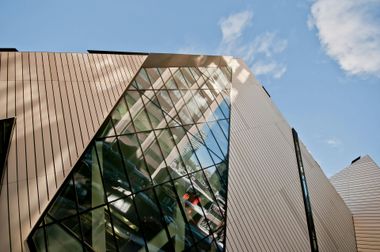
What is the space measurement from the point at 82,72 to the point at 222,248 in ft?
26.8

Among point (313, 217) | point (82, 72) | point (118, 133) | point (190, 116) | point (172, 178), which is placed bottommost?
point (313, 217)

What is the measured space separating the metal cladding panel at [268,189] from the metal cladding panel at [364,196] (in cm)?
87

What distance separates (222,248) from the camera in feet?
30.1

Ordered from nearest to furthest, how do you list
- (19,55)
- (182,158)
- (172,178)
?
1. (19,55)
2. (172,178)
3. (182,158)

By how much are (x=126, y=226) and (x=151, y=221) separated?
90cm

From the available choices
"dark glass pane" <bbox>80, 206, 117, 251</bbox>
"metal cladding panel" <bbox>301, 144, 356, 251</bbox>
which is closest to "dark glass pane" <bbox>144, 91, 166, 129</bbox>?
"dark glass pane" <bbox>80, 206, 117, 251</bbox>

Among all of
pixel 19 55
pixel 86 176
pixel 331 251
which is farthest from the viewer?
pixel 331 251

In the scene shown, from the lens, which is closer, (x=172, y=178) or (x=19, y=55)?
(x=19, y=55)

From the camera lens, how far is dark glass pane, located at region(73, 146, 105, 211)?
6.65 m

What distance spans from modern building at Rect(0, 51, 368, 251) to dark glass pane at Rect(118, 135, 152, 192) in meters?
0.04

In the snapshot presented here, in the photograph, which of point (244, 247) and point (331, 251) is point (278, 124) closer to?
point (331, 251)

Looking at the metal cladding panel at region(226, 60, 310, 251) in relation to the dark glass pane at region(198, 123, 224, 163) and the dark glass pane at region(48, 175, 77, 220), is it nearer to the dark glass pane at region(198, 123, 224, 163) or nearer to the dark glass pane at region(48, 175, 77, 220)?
the dark glass pane at region(198, 123, 224, 163)

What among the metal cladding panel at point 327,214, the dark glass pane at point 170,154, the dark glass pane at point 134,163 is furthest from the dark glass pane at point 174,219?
the metal cladding panel at point 327,214

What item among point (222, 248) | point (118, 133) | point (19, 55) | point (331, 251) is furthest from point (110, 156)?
point (331, 251)
